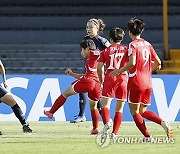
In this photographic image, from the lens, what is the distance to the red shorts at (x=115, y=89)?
11953 millimetres

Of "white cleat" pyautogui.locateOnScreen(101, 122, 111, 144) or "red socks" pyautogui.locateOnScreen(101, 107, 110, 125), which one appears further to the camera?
"red socks" pyautogui.locateOnScreen(101, 107, 110, 125)

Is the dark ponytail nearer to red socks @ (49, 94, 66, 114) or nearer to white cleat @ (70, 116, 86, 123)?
red socks @ (49, 94, 66, 114)

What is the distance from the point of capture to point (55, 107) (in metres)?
13.7

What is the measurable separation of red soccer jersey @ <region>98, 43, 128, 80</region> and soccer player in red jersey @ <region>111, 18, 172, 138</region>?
28.5 inches

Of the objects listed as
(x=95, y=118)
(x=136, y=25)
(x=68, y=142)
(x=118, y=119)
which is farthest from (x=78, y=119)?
(x=136, y=25)

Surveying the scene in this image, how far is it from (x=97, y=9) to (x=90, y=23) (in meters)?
13.3

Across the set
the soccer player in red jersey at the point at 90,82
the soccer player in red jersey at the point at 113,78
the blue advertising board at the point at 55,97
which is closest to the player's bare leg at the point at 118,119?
the soccer player in red jersey at the point at 113,78

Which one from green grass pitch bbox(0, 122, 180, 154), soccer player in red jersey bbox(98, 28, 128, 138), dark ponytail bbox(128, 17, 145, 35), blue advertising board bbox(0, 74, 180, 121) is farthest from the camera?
blue advertising board bbox(0, 74, 180, 121)

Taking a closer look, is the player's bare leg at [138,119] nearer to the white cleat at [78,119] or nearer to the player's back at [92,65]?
the player's back at [92,65]

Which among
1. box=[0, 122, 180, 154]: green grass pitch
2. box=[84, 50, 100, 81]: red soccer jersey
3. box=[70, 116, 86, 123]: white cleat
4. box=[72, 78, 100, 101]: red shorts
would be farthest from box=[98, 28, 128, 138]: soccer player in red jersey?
box=[70, 116, 86, 123]: white cleat

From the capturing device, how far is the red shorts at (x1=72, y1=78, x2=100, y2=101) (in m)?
13.1

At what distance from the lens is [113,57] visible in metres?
12.1

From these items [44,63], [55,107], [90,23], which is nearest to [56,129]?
[55,107]

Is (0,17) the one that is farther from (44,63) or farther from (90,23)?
(90,23)
